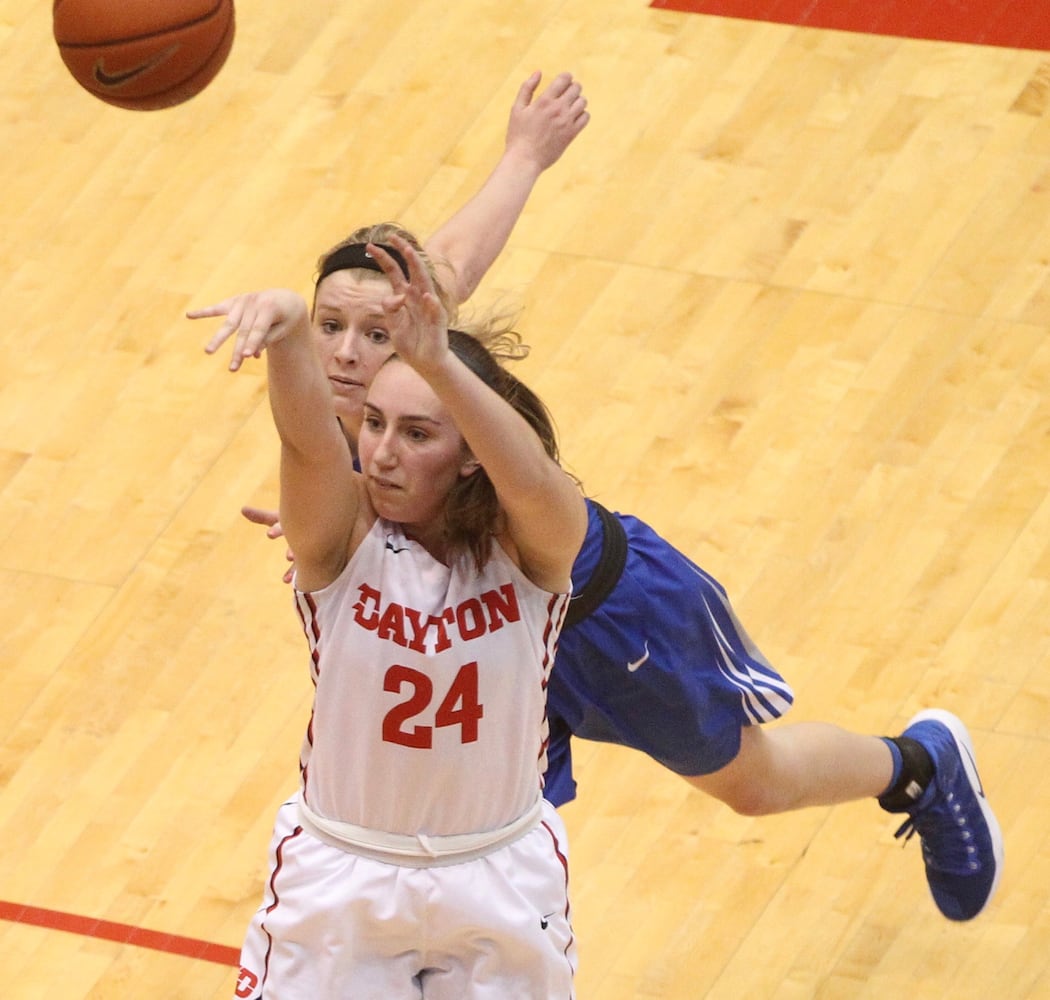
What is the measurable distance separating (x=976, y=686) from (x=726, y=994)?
109 cm

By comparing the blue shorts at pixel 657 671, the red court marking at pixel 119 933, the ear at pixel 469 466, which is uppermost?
the ear at pixel 469 466

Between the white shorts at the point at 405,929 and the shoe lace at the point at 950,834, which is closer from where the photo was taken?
the white shorts at the point at 405,929

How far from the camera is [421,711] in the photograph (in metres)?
3.50

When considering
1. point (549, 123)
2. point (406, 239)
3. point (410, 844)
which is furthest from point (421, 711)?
point (549, 123)

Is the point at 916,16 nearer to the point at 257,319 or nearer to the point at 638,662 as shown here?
the point at 638,662

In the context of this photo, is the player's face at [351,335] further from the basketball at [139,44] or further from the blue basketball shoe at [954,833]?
the blue basketball shoe at [954,833]

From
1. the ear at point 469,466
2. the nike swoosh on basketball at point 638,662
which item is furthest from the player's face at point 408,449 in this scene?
the nike swoosh on basketball at point 638,662

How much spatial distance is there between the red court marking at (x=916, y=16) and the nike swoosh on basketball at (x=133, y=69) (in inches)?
126

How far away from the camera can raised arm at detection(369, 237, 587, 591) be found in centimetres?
305

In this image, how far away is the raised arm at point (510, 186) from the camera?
456 centimetres

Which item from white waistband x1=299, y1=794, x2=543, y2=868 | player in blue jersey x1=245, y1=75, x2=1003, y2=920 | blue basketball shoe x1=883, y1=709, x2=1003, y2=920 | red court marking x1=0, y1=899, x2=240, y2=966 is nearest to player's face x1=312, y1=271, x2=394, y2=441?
player in blue jersey x1=245, y1=75, x2=1003, y2=920

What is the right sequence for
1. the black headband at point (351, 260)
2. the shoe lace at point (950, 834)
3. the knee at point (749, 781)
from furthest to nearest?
the shoe lace at point (950, 834) → the knee at point (749, 781) → the black headband at point (351, 260)

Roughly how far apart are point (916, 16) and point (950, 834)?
11.4ft

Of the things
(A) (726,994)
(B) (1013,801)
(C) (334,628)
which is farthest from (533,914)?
(B) (1013,801)
